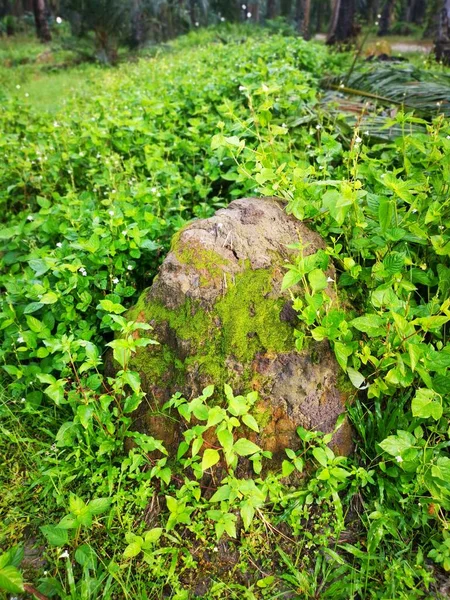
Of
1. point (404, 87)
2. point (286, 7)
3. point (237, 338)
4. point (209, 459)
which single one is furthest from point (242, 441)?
point (286, 7)

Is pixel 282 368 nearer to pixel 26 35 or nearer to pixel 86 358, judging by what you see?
pixel 86 358

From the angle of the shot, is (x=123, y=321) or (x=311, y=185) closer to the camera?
(x=123, y=321)

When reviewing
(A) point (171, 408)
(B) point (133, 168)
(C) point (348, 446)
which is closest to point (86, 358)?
(A) point (171, 408)

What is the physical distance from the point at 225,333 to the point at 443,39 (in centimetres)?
905

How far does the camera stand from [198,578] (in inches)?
73.6

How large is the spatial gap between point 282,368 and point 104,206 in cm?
217

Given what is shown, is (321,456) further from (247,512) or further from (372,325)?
(372,325)

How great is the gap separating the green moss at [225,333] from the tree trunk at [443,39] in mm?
8533

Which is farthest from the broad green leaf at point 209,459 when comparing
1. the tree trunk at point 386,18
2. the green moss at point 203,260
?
the tree trunk at point 386,18

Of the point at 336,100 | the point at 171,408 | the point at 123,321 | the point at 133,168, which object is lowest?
the point at 171,408

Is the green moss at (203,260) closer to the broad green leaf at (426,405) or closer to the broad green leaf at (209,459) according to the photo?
the broad green leaf at (209,459)

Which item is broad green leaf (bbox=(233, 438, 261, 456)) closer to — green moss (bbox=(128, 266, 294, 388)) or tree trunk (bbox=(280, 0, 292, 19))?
green moss (bbox=(128, 266, 294, 388))

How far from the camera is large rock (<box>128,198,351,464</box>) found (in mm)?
2117

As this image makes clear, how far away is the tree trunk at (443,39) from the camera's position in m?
8.00
